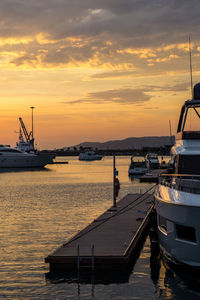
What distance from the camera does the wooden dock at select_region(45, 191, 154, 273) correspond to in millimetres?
18150

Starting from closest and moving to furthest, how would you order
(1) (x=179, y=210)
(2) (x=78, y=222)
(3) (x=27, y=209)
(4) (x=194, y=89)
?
(1) (x=179, y=210) → (4) (x=194, y=89) → (2) (x=78, y=222) → (3) (x=27, y=209)

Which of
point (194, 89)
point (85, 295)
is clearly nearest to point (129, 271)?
point (85, 295)

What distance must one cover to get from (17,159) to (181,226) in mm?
112504

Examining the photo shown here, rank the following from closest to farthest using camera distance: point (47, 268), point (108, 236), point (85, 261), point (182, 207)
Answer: point (182, 207) → point (85, 261) → point (47, 268) → point (108, 236)

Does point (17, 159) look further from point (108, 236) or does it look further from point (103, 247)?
point (103, 247)

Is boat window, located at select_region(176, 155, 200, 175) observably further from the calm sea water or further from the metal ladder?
the metal ladder

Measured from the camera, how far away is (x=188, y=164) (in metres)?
18.8

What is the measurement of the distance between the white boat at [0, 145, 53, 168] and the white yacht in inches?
4242

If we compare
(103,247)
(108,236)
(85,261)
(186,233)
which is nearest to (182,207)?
(186,233)

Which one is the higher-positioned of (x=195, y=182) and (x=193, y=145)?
(x=193, y=145)

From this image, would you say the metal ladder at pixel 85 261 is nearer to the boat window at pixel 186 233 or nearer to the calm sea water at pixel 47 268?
the calm sea water at pixel 47 268

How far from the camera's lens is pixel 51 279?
17.9 meters

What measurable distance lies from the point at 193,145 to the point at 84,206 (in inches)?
941

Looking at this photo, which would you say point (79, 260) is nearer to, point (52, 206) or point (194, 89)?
point (194, 89)
